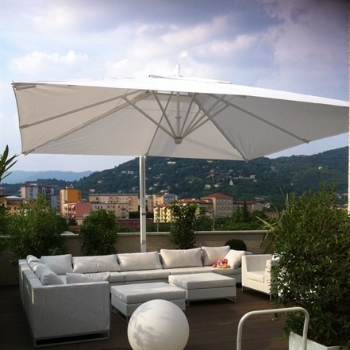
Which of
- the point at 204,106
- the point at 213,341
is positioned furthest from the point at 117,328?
the point at 204,106

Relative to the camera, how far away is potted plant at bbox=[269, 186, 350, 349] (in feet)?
13.8

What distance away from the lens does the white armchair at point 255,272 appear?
8.38 m

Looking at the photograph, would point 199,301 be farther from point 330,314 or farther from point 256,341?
point 330,314

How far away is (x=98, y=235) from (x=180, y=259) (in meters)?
1.89

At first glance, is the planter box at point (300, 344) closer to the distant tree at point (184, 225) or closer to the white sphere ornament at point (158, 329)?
the white sphere ornament at point (158, 329)

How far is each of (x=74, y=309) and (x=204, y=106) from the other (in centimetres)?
386

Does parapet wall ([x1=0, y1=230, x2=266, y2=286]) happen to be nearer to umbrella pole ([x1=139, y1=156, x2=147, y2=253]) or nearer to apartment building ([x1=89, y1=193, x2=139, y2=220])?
umbrella pole ([x1=139, y1=156, x2=147, y2=253])

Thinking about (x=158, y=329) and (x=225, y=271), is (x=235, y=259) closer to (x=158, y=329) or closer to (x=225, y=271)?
(x=225, y=271)

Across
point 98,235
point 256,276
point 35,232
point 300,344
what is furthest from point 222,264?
point 300,344

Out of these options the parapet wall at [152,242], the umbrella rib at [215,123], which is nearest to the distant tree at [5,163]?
the umbrella rib at [215,123]

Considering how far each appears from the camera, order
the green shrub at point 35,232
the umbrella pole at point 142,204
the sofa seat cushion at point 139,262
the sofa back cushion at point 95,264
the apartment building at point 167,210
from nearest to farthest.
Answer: the sofa back cushion at point 95,264
the sofa seat cushion at point 139,262
the green shrub at point 35,232
the umbrella pole at point 142,204
the apartment building at point 167,210

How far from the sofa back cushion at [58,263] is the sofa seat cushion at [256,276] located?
311 centimetres

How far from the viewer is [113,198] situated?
16.0 meters

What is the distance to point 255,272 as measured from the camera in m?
8.79
